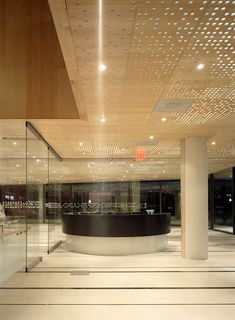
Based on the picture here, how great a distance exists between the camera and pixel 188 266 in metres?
8.30

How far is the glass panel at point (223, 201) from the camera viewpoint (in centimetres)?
1820

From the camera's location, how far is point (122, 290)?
614 centimetres

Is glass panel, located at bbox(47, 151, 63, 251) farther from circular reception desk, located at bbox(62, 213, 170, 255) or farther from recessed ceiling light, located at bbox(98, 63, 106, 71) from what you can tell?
recessed ceiling light, located at bbox(98, 63, 106, 71)

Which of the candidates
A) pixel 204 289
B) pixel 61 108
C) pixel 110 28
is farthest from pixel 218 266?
pixel 110 28

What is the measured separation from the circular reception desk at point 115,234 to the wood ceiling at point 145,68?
7.71ft

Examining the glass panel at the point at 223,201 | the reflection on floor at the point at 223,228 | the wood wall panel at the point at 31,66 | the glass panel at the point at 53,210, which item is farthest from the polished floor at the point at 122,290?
the glass panel at the point at 223,201

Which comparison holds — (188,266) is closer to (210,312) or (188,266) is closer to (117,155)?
(210,312)

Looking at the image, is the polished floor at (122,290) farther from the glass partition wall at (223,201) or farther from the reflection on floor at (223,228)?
the glass partition wall at (223,201)

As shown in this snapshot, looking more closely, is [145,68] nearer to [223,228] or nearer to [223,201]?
[223,228]

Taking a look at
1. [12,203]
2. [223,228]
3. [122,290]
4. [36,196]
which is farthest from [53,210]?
[223,228]

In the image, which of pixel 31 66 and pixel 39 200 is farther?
pixel 39 200

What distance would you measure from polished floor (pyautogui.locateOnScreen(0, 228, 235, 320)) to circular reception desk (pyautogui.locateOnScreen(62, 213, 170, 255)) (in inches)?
31.8

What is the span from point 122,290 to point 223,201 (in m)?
14.1

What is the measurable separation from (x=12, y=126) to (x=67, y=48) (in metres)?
3.91
